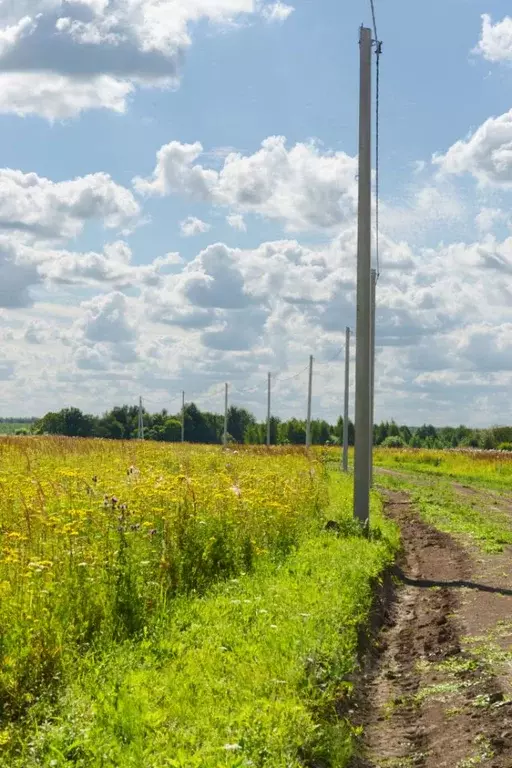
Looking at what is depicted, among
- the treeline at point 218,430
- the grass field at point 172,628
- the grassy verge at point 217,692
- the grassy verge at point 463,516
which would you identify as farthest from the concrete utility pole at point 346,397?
the treeline at point 218,430

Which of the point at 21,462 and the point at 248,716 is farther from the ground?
the point at 21,462

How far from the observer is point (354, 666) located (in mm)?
8406

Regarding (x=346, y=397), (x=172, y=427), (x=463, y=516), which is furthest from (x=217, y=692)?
(x=172, y=427)

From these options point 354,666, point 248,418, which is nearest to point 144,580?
point 354,666

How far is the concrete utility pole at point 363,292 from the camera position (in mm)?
16500

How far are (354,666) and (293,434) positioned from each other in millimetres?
99260

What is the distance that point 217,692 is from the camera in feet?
22.7

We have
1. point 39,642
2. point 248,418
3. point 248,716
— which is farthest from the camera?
point 248,418

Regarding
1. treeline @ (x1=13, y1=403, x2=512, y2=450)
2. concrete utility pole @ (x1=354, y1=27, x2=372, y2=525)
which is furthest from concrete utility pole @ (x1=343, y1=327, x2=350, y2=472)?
treeline @ (x1=13, y1=403, x2=512, y2=450)

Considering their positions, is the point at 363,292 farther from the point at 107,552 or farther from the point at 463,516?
the point at 107,552

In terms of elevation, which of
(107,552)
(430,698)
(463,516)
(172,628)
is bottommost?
(430,698)

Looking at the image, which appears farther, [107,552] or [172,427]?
[172,427]

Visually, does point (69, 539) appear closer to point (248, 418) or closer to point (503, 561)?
point (503, 561)

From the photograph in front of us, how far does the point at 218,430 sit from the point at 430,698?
388 ft
